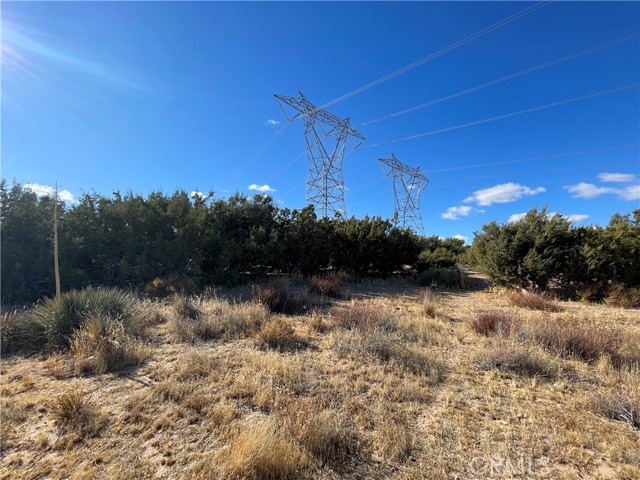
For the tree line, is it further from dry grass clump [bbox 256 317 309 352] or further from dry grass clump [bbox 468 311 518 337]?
dry grass clump [bbox 468 311 518 337]

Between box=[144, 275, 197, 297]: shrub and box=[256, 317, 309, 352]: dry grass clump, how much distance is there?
4.80 meters

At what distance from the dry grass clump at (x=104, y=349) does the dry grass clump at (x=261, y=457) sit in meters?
2.57

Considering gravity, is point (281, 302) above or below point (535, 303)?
above

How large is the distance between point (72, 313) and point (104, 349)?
1616 mm

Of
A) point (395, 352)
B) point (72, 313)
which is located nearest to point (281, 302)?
point (395, 352)

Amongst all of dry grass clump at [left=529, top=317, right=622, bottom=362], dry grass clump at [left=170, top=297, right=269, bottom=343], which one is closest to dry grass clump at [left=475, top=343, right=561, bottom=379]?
dry grass clump at [left=529, top=317, right=622, bottom=362]

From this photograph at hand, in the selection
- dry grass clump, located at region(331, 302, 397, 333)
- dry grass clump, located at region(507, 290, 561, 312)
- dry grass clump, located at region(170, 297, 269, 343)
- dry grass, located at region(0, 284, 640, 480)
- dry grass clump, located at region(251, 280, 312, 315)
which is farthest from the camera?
dry grass clump, located at region(507, 290, 561, 312)

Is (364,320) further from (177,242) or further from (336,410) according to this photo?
(177,242)

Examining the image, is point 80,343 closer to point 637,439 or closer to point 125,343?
point 125,343

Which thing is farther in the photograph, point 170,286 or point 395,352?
point 170,286

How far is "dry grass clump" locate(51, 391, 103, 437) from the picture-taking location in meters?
2.66

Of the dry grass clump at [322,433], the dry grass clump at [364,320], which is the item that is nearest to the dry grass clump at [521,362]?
the dry grass clump at [364,320]

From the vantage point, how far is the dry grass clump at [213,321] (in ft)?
17.3

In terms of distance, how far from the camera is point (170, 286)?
9.21m
